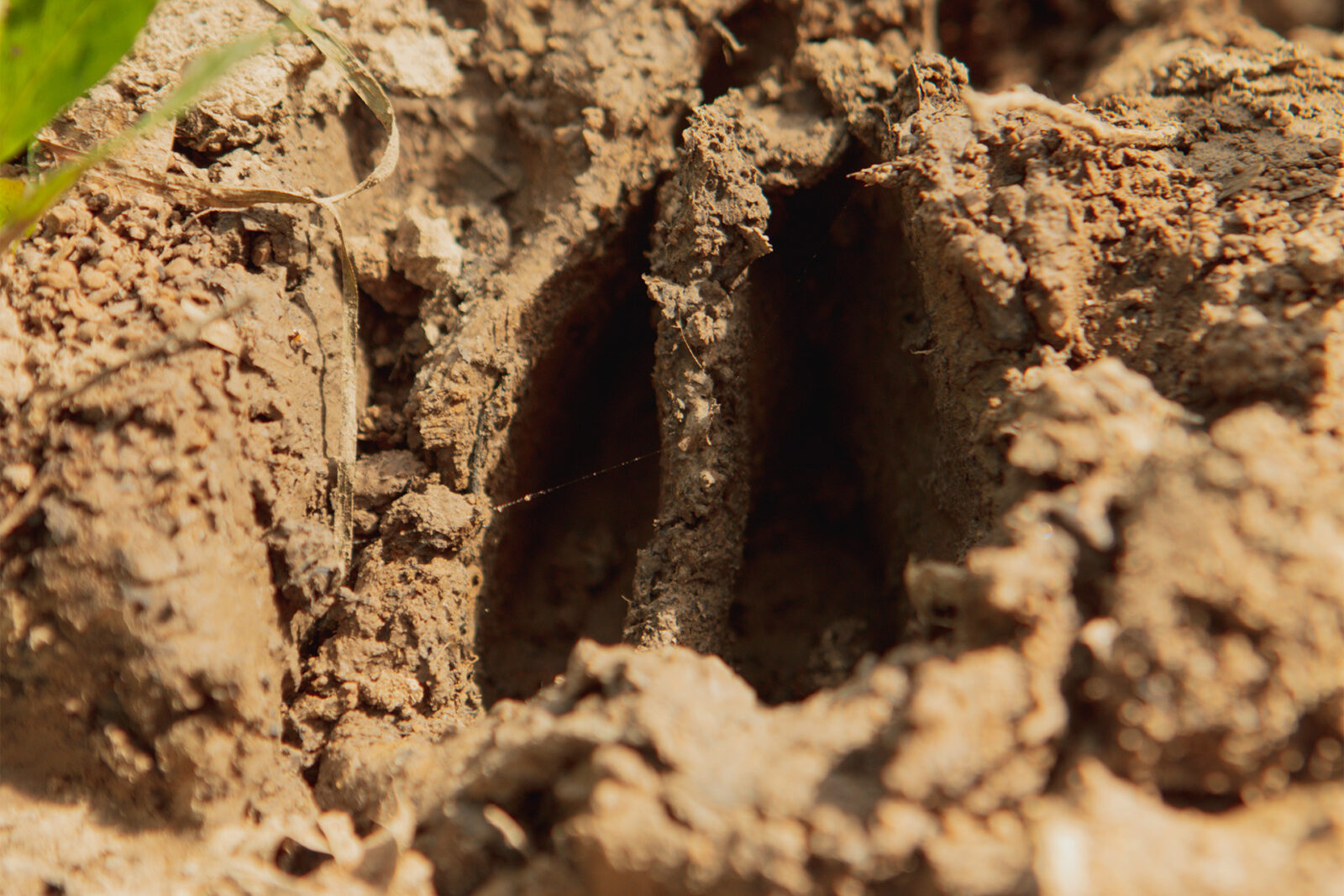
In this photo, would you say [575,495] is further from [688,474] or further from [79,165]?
[79,165]

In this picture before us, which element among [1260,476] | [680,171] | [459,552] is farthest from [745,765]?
[680,171]

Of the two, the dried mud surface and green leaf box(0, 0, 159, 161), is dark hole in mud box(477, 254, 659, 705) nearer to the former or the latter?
the dried mud surface

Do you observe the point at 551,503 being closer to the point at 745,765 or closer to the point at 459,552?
the point at 459,552

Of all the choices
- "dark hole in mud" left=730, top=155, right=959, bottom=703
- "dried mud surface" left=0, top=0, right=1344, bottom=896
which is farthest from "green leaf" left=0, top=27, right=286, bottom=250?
"dark hole in mud" left=730, top=155, right=959, bottom=703

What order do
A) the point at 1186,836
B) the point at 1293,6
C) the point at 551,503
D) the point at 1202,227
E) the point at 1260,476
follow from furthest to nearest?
the point at 1293,6 < the point at 551,503 < the point at 1202,227 < the point at 1260,476 < the point at 1186,836

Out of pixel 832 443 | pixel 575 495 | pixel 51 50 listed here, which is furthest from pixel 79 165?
pixel 832 443
